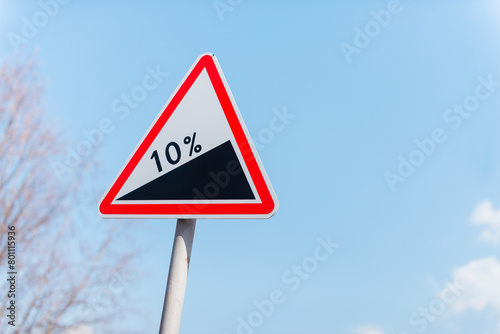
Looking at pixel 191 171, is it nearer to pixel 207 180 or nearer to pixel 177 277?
pixel 207 180

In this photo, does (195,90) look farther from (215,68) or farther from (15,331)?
(15,331)

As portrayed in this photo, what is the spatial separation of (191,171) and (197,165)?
0.03 metres

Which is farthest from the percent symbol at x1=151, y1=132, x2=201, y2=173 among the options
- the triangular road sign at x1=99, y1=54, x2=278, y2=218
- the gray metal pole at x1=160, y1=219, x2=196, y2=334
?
the gray metal pole at x1=160, y1=219, x2=196, y2=334

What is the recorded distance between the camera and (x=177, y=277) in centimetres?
136

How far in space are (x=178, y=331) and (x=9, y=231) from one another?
285 cm

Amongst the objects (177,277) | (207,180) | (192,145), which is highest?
(192,145)

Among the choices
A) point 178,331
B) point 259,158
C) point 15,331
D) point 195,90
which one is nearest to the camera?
point 178,331

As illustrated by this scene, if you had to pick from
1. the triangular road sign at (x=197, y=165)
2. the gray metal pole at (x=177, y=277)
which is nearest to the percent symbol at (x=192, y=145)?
the triangular road sign at (x=197, y=165)

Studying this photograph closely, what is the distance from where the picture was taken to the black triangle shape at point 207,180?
1.45 meters

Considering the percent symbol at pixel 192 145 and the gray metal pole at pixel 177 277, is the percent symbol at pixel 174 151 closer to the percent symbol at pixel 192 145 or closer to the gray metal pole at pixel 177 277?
the percent symbol at pixel 192 145

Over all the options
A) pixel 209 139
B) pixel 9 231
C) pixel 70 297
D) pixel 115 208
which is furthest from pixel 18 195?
pixel 209 139

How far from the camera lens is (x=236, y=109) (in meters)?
1.55

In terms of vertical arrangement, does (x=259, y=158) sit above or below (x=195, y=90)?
below

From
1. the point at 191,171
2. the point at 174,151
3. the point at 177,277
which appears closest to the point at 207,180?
the point at 191,171
